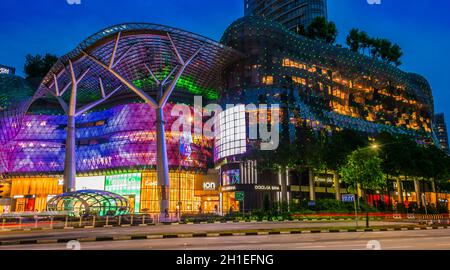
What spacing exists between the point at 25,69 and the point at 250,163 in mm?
94507

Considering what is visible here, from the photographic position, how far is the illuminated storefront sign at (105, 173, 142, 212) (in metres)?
75.3

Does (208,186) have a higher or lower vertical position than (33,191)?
higher

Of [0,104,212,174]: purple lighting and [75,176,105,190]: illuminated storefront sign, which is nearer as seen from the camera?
[0,104,212,174]: purple lighting

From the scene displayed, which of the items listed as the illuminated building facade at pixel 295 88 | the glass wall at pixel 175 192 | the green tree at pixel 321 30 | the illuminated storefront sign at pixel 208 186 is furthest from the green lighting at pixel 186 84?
the green tree at pixel 321 30

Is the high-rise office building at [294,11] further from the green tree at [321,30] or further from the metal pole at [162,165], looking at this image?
the metal pole at [162,165]

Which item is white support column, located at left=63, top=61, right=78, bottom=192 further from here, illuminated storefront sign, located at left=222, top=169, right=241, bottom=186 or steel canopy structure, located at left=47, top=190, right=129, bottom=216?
illuminated storefront sign, located at left=222, top=169, right=241, bottom=186

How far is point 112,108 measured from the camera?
83.0 meters

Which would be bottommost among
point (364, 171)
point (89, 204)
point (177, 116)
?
point (89, 204)

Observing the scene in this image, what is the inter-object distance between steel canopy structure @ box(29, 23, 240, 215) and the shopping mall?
0.76 ft

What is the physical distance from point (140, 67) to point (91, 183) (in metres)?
30.0

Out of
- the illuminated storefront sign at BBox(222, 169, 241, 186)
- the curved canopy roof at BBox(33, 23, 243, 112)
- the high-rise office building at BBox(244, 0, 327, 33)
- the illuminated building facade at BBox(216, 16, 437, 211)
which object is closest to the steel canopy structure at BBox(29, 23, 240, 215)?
the curved canopy roof at BBox(33, 23, 243, 112)

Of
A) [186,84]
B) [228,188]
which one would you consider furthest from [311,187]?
[186,84]

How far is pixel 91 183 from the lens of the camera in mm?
80938

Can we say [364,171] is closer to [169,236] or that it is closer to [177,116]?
[169,236]
